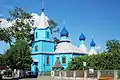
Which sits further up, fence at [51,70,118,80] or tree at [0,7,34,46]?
tree at [0,7,34,46]

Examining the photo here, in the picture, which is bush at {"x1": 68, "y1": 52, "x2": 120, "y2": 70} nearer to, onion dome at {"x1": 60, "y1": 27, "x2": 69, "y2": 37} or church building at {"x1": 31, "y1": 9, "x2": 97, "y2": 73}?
church building at {"x1": 31, "y1": 9, "x2": 97, "y2": 73}

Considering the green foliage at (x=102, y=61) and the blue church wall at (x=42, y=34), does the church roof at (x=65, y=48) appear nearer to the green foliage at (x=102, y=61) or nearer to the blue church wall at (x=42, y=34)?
the blue church wall at (x=42, y=34)

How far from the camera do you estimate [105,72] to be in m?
39.6

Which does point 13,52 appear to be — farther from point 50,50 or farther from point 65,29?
point 65,29

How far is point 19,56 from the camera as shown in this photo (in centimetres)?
5403

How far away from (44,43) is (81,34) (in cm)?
1781

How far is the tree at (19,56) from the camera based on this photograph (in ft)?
177

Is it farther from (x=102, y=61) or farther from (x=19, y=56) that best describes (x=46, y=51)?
(x=102, y=61)

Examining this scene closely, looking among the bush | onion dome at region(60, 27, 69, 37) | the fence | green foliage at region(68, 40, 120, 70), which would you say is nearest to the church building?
onion dome at region(60, 27, 69, 37)

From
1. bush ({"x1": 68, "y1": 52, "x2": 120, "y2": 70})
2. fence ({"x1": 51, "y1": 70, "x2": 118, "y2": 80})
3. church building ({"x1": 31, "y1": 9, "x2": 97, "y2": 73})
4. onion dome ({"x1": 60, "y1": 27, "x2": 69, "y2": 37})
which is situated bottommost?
fence ({"x1": 51, "y1": 70, "x2": 118, "y2": 80})

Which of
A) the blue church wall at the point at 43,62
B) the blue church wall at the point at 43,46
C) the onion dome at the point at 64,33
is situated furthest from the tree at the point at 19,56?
the onion dome at the point at 64,33

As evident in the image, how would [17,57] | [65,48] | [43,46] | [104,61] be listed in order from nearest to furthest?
[104,61] < [17,57] < [43,46] < [65,48]

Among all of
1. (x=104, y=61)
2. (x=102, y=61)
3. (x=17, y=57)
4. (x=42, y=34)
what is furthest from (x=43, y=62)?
(x=104, y=61)

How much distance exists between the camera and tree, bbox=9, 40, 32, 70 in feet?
177
